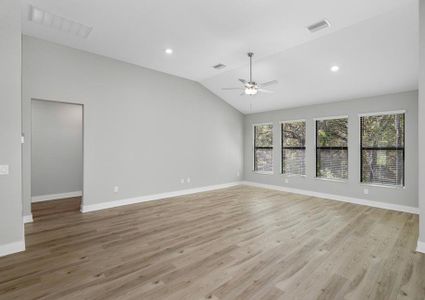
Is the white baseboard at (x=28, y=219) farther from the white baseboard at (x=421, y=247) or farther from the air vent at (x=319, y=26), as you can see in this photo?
the white baseboard at (x=421, y=247)

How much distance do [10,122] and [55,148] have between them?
3391mm

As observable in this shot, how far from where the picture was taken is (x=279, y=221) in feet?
13.2

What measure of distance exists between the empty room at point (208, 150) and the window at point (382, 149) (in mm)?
31

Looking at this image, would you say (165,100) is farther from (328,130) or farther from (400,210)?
(400,210)

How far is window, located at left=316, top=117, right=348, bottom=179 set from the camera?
5750mm

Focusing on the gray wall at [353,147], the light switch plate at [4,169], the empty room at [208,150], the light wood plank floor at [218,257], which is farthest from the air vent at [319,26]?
the light switch plate at [4,169]

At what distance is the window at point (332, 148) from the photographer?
575 centimetres

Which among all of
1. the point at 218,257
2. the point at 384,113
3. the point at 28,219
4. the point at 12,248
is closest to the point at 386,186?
the point at 384,113

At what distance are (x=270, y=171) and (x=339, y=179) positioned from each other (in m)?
2.23

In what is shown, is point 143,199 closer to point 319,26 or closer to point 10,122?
point 10,122

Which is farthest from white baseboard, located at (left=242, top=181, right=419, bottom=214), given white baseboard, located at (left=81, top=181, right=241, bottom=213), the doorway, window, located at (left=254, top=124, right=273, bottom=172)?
the doorway

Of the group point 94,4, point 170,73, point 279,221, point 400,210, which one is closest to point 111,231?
point 279,221

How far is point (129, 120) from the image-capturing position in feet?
17.1

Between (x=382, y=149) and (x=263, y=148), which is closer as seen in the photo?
(x=382, y=149)
